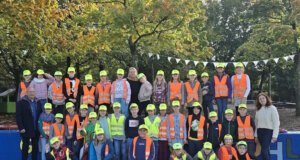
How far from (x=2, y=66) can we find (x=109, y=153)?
1911 centimetres

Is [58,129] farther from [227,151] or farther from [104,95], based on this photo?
[227,151]

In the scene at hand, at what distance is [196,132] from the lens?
28.6 ft

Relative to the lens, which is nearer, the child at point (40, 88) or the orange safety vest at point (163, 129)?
the orange safety vest at point (163, 129)

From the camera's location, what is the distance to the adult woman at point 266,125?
8.60 m

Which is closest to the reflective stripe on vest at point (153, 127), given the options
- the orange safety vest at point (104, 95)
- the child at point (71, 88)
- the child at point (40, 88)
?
the orange safety vest at point (104, 95)

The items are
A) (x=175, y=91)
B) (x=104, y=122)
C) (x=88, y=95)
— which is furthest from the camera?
(x=88, y=95)

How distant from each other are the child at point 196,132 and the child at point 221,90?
111cm

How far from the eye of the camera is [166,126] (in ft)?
28.9

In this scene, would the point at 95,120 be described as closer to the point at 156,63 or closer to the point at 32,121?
the point at 32,121

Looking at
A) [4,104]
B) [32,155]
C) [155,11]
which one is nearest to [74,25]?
[155,11]

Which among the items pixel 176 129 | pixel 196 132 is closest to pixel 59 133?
pixel 176 129

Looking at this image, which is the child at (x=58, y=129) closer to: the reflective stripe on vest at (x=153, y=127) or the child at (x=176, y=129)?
the reflective stripe on vest at (x=153, y=127)

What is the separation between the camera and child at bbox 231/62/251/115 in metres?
9.55

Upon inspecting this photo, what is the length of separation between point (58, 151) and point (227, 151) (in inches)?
164
